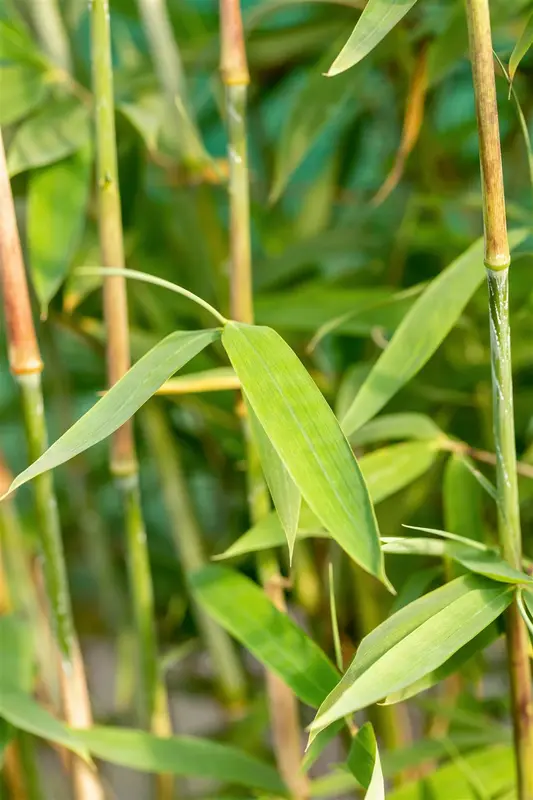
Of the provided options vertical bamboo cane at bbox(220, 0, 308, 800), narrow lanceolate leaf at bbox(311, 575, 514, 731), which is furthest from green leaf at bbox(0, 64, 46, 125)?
narrow lanceolate leaf at bbox(311, 575, 514, 731)

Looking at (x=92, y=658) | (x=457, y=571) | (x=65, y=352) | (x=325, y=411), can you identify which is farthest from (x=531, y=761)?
(x=92, y=658)

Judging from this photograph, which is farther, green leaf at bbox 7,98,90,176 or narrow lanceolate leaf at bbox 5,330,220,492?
green leaf at bbox 7,98,90,176

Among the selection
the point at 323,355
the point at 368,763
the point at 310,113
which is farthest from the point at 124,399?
the point at 323,355

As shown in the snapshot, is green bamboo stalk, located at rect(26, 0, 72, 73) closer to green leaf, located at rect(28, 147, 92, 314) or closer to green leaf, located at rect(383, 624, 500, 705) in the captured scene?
green leaf, located at rect(28, 147, 92, 314)

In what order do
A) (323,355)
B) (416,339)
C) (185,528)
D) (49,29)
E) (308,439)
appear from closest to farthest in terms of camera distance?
(308,439), (416,339), (49,29), (185,528), (323,355)

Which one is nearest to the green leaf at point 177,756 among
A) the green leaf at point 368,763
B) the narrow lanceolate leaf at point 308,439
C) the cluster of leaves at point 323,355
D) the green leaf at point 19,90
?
the cluster of leaves at point 323,355

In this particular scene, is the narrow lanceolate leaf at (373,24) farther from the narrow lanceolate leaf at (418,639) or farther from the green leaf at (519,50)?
the narrow lanceolate leaf at (418,639)

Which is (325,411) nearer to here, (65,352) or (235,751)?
(235,751)

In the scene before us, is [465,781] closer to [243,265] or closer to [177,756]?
[177,756]
